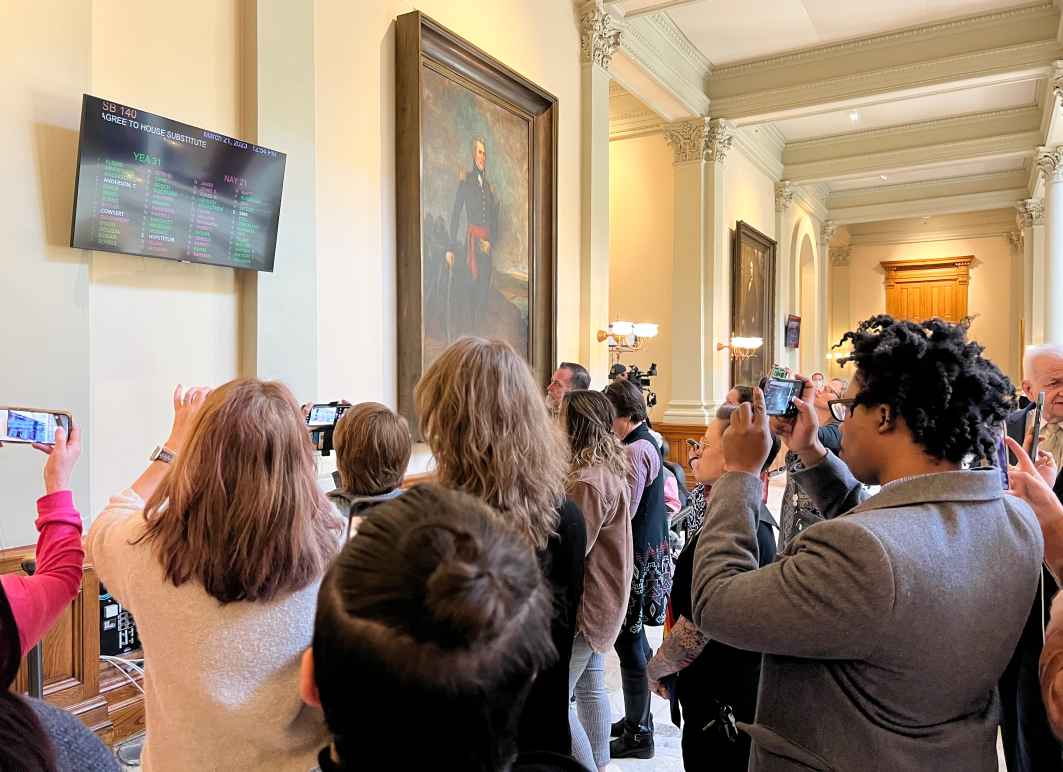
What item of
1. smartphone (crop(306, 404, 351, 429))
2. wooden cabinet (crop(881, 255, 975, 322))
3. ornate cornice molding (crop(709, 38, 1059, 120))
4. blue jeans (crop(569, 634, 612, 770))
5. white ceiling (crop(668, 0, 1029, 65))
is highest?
white ceiling (crop(668, 0, 1029, 65))

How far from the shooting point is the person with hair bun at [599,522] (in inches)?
99.4

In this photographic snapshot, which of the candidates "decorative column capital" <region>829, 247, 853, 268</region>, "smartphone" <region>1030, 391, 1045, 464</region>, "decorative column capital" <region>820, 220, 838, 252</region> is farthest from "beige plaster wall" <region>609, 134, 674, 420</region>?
"decorative column capital" <region>829, 247, 853, 268</region>

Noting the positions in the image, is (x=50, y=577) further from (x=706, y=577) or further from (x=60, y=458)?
(x=706, y=577)

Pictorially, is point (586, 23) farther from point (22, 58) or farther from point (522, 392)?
point (522, 392)

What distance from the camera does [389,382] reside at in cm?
502

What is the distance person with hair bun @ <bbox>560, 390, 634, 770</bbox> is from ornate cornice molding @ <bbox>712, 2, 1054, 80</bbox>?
330 inches

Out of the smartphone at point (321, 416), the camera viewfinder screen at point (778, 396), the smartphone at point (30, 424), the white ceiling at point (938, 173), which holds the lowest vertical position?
the smartphone at point (321, 416)

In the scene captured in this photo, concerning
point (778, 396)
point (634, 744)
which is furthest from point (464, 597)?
point (634, 744)

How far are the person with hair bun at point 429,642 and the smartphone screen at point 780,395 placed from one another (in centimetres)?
120

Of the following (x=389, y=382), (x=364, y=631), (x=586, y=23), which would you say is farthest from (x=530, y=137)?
(x=364, y=631)

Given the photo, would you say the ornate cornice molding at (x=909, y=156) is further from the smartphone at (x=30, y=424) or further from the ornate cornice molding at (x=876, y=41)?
the smartphone at (x=30, y=424)

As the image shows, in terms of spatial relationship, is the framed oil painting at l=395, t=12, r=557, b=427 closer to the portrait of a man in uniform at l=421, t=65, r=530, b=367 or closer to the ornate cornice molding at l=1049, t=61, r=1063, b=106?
the portrait of a man in uniform at l=421, t=65, r=530, b=367

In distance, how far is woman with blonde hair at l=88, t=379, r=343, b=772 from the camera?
4.64 feet

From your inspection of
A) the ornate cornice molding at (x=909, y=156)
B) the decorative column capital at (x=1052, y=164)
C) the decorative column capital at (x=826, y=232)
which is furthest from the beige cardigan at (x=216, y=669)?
the decorative column capital at (x=826, y=232)
